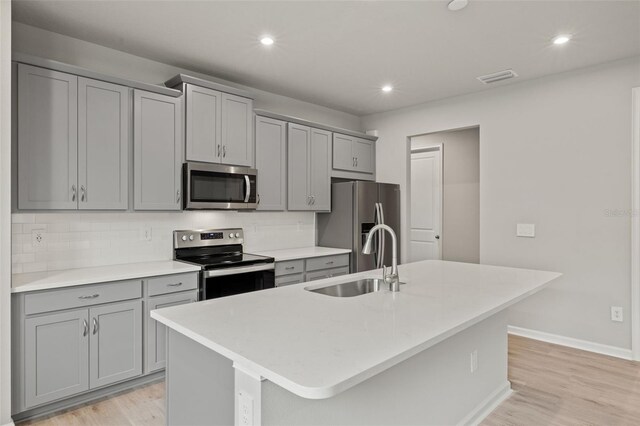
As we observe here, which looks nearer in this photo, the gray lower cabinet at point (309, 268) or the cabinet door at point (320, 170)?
the gray lower cabinet at point (309, 268)

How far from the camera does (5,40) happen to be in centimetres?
223

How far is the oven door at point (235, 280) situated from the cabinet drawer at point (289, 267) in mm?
135

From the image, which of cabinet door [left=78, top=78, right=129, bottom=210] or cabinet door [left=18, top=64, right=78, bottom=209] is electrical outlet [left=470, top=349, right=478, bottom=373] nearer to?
cabinet door [left=78, top=78, right=129, bottom=210]

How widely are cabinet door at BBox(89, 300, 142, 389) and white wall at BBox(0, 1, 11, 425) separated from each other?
1.47 feet

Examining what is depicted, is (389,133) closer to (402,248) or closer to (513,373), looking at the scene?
(402,248)

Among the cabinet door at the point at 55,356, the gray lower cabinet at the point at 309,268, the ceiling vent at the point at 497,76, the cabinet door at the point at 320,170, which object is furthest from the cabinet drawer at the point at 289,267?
the ceiling vent at the point at 497,76

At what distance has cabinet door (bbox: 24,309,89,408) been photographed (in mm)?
2354

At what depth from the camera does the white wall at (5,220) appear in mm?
2211

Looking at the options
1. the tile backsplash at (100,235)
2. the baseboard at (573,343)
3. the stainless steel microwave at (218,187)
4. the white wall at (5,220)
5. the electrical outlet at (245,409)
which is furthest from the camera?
the baseboard at (573,343)

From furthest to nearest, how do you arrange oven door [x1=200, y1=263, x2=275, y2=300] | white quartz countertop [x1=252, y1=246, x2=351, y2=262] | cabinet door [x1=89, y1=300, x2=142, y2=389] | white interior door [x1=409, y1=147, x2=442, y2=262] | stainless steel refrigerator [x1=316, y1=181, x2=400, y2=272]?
white interior door [x1=409, y1=147, x2=442, y2=262] < stainless steel refrigerator [x1=316, y1=181, x2=400, y2=272] < white quartz countertop [x1=252, y1=246, x2=351, y2=262] < oven door [x1=200, y1=263, x2=275, y2=300] < cabinet door [x1=89, y1=300, x2=142, y2=389]

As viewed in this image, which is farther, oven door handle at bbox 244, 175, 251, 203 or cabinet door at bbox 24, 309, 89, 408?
oven door handle at bbox 244, 175, 251, 203

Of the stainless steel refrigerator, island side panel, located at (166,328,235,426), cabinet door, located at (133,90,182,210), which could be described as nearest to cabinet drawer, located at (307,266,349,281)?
the stainless steel refrigerator

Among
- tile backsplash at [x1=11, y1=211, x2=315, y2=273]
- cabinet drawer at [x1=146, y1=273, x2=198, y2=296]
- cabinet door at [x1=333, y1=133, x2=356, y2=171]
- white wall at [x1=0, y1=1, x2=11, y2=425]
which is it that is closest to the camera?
white wall at [x1=0, y1=1, x2=11, y2=425]

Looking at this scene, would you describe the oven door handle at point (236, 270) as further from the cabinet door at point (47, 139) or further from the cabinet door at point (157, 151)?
the cabinet door at point (47, 139)
